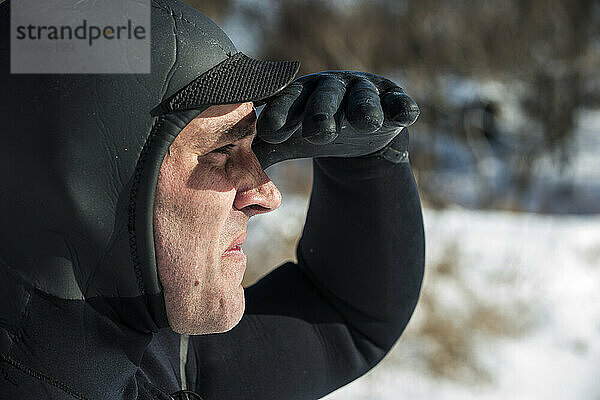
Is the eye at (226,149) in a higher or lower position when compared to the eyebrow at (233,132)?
lower

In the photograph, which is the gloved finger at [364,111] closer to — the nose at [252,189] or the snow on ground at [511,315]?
the nose at [252,189]

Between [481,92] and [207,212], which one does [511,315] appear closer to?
[207,212]

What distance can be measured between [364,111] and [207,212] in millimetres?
226

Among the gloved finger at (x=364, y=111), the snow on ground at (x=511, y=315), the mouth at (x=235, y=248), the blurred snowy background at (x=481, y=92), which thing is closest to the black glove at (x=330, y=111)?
the gloved finger at (x=364, y=111)

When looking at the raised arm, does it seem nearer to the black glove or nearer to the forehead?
the black glove

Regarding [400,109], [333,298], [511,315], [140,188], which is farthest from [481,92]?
[140,188]

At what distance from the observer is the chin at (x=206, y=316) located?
3.02 feet

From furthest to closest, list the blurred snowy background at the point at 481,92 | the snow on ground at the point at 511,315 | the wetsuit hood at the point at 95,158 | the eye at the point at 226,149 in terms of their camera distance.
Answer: the blurred snowy background at the point at 481,92, the snow on ground at the point at 511,315, the eye at the point at 226,149, the wetsuit hood at the point at 95,158

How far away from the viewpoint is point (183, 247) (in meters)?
0.89

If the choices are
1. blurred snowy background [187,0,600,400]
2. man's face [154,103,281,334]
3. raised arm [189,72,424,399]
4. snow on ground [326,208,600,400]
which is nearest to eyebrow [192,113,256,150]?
man's face [154,103,281,334]

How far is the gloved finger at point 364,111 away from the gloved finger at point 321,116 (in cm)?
2

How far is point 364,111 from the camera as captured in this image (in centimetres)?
87

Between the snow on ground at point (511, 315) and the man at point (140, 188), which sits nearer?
the man at point (140, 188)

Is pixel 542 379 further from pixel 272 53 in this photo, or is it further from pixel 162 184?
pixel 272 53
